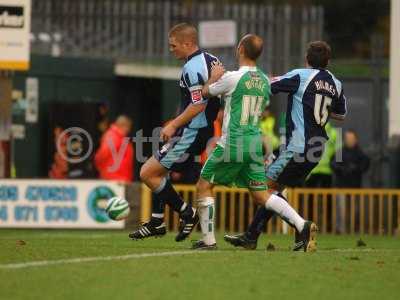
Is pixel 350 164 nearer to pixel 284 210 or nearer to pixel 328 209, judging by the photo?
pixel 328 209

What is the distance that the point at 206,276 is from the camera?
1005 centimetres

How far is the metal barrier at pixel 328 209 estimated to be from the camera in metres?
20.6

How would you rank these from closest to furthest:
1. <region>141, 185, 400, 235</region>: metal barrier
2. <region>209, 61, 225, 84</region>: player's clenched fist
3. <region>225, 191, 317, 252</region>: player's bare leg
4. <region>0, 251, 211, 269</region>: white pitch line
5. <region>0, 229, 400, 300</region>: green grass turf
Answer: <region>0, 229, 400, 300</region>: green grass turf
<region>0, 251, 211, 269</region>: white pitch line
<region>209, 61, 225, 84</region>: player's clenched fist
<region>225, 191, 317, 252</region>: player's bare leg
<region>141, 185, 400, 235</region>: metal barrier

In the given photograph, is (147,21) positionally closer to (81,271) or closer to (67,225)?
(67,225)

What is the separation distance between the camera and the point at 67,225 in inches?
790

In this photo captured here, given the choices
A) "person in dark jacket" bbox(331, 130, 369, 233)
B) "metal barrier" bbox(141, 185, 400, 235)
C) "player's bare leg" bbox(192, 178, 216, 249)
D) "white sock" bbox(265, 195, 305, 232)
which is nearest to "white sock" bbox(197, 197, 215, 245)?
"player's bare leg" bbox(192, 178, 216, 249)

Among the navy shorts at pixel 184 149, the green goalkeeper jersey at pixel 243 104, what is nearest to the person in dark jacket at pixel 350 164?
the navy shorts at pixel 184 149

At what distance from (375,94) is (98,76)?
5061 millimetres

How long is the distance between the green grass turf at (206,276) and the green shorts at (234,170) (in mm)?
637

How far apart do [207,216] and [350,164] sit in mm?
9575

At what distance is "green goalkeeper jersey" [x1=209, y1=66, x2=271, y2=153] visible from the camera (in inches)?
473

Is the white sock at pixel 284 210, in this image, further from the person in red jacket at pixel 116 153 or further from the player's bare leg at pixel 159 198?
the person in red jacket at pixel 116 153

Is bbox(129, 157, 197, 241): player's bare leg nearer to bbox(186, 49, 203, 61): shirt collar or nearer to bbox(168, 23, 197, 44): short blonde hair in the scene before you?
bbox(186, 49, 203, 61): shirt collar

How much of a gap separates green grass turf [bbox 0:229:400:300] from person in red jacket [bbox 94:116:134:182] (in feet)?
30.7
